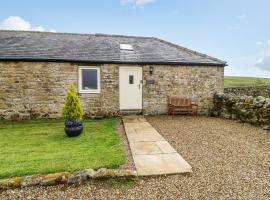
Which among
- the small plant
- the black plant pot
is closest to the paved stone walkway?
the black plant pot

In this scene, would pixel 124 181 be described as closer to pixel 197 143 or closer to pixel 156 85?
pixel 197 143

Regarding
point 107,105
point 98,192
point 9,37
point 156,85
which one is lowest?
point 98,192

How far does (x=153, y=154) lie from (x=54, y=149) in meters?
2.68

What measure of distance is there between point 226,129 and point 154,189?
5.52 metres

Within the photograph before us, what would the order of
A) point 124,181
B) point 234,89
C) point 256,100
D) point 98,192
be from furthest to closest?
point 234,89, point 256,100, point 124,181, point 98,192

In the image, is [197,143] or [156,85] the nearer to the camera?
[197,143]

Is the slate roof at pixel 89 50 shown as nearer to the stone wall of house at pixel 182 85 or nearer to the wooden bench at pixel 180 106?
the stone wall of house at pixel 182 85

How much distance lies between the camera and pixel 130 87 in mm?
11203

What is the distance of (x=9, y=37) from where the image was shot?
11977mm

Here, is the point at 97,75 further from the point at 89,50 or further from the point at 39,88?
the point at 39,88

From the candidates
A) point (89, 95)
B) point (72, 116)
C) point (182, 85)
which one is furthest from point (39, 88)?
point (182, 85)

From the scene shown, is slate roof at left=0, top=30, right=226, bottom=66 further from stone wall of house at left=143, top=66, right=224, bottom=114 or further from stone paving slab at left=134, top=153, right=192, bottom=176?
stone paving slab at left=134, top=153, right=192, bottom=176

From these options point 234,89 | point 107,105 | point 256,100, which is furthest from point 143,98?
point 234,89

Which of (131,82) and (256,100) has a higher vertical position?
(131,82)
